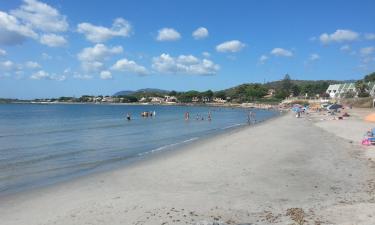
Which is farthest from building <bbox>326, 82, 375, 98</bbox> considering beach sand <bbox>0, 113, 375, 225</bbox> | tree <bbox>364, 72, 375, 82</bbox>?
beach sand <bbox>0, 113, 375, 225</bbox>

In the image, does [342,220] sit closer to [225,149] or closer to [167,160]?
[167,160]

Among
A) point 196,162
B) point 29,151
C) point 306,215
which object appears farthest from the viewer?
point 29,151

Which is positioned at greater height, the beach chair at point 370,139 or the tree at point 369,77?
the tree at point 369,77

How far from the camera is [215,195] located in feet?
39.8

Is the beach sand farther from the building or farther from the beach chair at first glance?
the building

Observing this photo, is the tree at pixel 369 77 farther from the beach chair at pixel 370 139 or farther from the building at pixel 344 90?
the beach chair at pixel 370 139

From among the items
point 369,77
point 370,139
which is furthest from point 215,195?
point 369,77

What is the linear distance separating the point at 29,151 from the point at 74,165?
7789 millimetres

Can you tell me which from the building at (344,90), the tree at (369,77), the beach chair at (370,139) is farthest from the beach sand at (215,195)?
the tree at (369,77)

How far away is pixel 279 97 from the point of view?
630ft

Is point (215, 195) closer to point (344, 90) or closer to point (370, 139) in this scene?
point (370, 139)

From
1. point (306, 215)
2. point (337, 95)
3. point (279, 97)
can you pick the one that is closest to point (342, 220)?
point (306, 215)

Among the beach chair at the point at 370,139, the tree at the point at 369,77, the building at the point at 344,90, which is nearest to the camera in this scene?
the beach chair at the point at 370,139

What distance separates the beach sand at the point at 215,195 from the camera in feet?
31.8
